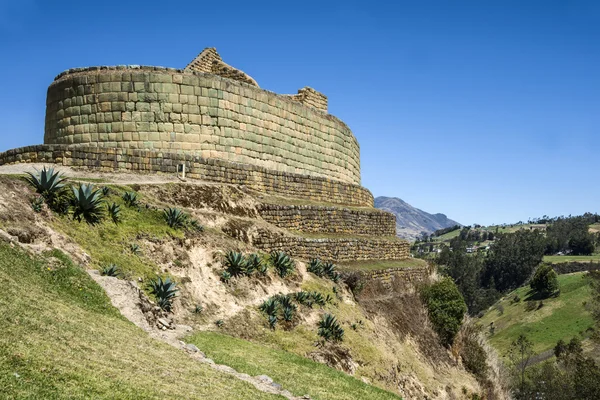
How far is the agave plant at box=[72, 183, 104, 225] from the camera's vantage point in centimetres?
1402

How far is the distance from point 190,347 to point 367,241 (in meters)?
16.9

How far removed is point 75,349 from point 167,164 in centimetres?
1351

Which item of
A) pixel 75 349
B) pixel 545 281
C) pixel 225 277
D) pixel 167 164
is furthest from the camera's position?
pixel 545 281

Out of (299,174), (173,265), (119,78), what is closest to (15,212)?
(173,265)

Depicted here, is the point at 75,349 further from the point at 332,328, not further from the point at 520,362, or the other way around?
the point at 520,362

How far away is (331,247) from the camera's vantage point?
23469 millimetres

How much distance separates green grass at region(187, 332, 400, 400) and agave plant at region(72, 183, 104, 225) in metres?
4.49

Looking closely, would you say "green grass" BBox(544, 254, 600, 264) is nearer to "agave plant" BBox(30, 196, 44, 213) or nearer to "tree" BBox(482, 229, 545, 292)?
"tree" BBox(482, 229, 545, 292)

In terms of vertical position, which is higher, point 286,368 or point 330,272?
point 330,272

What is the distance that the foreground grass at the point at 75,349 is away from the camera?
6207 mm

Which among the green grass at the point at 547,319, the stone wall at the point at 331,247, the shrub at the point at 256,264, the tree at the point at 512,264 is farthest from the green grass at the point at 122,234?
the tree at the point at 512,264

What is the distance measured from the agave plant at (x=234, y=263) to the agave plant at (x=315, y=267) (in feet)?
15.0

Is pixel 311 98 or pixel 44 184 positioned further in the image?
pixel 311 98

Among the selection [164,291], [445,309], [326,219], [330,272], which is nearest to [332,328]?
[330,272]
